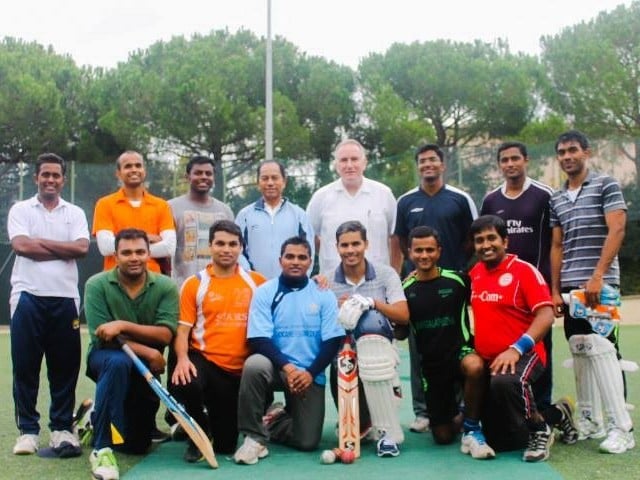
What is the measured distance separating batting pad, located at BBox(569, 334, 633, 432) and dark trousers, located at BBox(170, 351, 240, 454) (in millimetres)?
1985

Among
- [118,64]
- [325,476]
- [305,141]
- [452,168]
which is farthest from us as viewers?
[118,64]

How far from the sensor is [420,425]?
210 inches

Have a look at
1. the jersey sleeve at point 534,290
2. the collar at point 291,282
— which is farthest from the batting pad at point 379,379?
the jersey sleeve at point 534,290

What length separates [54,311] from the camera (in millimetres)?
4840

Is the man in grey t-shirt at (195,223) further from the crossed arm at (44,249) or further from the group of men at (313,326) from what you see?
the crossed arm at (44,249)

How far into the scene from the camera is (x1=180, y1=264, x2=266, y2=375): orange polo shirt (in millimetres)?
4789

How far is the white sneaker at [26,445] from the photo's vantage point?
4.74 m

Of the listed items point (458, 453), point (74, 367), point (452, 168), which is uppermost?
point (452, 168)

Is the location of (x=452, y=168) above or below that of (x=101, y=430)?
above

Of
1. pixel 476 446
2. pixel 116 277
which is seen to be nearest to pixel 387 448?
pixel 476 446

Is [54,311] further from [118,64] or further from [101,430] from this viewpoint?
[118,64]

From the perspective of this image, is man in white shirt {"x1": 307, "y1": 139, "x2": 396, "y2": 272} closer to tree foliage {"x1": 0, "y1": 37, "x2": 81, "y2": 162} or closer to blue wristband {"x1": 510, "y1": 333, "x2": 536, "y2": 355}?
blue wristband {"x1": 510, "y1": 333, "x2": 536, "y2": 355}

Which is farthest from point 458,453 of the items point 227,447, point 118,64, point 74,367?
point 118,64

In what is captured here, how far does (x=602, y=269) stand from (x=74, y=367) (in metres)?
3.02
